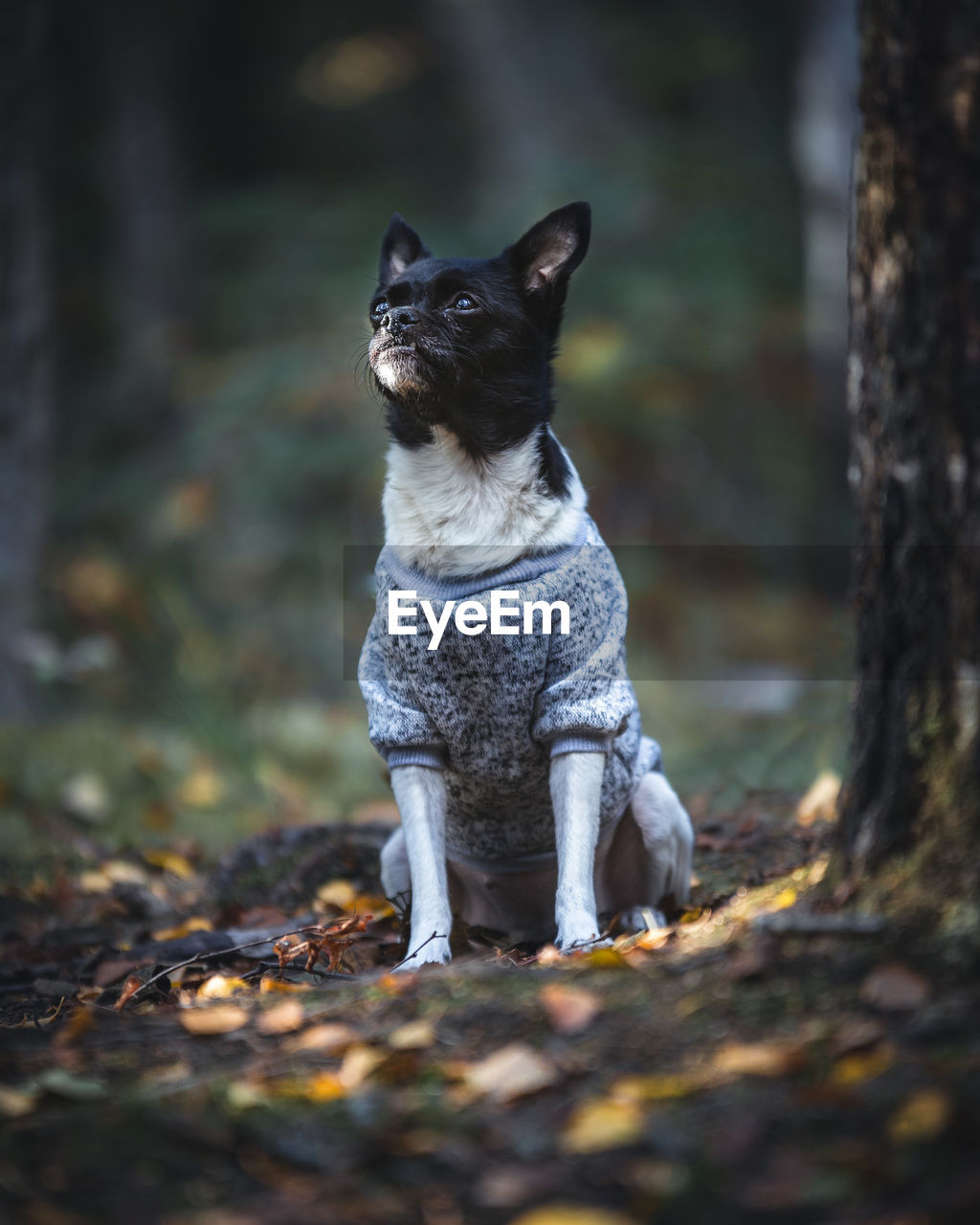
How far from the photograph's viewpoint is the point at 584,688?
9.97 ft

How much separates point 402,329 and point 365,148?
1225cm

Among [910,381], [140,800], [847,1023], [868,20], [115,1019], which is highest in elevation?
[868,20]

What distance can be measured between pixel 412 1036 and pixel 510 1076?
26 centimetres

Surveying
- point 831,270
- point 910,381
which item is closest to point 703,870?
point 910,381

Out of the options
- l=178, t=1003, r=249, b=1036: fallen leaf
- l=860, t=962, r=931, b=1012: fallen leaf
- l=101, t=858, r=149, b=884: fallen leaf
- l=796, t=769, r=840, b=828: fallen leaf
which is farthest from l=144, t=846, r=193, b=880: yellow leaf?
l=860, t=962, r=931, b=1012: fallen leaf

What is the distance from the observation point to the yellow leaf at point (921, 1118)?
60.7 inches

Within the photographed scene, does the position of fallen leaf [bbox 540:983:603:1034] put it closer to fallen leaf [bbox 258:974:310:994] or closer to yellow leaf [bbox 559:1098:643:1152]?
yellow leaf [bbox 559:1098:643:1152]

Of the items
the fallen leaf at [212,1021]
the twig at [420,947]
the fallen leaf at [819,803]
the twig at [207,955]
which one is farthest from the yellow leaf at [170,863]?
the fallen leaf at [212,1021]

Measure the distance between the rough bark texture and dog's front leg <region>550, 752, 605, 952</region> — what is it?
934 millimetres

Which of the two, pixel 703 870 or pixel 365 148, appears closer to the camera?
pixel 703 870

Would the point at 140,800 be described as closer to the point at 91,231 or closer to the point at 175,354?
the point at 175,354

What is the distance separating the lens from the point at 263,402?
385 inches

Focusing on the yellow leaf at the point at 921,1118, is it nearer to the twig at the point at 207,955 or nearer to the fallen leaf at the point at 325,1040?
the fallen leaf at the point at 325,1040

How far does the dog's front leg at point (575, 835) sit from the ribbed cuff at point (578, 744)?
1cm
